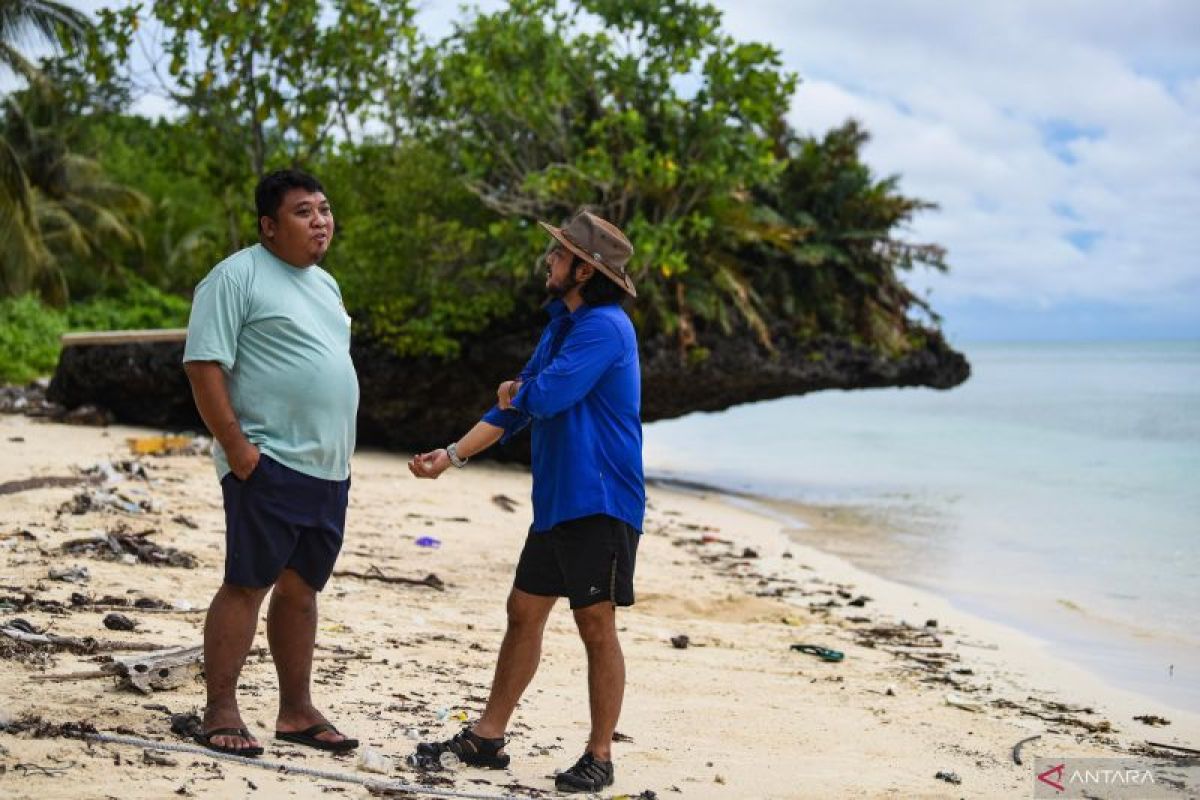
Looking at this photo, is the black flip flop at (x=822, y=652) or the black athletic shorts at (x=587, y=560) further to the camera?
the black flip flop at (x=822, y=652)

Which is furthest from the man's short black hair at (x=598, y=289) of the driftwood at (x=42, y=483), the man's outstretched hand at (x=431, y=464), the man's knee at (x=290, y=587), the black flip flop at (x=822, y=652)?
the driftwood at (x=42, y=483)

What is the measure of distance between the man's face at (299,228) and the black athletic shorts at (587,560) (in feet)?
4.12

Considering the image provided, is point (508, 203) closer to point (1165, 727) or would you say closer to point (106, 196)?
point (1165, 727)

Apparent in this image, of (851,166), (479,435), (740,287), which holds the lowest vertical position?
(479,435)

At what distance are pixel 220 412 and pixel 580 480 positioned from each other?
1191 millimetres

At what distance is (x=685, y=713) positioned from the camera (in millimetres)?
5719

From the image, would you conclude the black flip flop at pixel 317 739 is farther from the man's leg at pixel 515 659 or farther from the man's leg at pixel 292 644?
the man's leg at pixel 515 659

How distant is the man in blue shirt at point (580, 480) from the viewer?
4.39 m

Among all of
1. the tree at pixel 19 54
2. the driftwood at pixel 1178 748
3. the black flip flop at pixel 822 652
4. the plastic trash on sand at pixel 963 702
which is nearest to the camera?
the driftwood at pixel 1178 748

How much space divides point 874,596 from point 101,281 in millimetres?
32899

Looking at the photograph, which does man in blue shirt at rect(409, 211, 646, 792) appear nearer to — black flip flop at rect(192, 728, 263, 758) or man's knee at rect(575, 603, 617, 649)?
man's knee at rect(575, 603, 617, 649)

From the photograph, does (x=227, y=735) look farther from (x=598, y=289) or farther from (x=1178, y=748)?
(x=1178, y=748)

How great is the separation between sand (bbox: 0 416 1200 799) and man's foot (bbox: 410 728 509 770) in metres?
0.07

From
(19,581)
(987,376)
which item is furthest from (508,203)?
(987,376)
